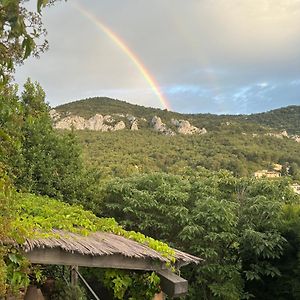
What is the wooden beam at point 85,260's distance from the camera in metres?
3.82

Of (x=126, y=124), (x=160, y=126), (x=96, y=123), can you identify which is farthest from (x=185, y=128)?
(x=96, y=123)

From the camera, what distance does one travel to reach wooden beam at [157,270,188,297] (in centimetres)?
421

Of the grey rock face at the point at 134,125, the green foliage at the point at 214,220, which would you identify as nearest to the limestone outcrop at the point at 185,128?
the grey rock face at the point at 134,125

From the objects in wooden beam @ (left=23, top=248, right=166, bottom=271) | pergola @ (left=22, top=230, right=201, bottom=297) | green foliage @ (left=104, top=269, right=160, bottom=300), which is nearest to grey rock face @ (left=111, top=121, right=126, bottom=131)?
green foliage @ (left=104, top=269, right=160, bottom=300)

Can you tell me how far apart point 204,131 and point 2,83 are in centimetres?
3435

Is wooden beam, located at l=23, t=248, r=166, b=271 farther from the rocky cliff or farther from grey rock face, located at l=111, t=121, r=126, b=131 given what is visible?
grey rock face, located at l=111, t=121, r=126, b=131

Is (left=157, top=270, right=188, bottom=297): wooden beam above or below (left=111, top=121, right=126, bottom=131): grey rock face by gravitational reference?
below

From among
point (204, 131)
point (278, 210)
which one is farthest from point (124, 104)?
point (278, 210)

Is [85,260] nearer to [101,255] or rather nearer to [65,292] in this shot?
[101,255]

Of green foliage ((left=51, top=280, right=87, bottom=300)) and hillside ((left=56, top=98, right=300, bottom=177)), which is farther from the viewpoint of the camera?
hillside ((left=56, top=98, right=300, bottom=177))

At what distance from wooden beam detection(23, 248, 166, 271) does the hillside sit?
15044mm

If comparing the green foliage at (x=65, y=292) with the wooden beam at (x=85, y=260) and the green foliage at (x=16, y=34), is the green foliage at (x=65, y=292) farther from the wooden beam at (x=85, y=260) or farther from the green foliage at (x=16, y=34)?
the green foliage at (x=16, y=34)

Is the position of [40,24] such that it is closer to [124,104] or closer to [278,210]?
[278,210]

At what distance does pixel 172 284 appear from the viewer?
14.1 ft
